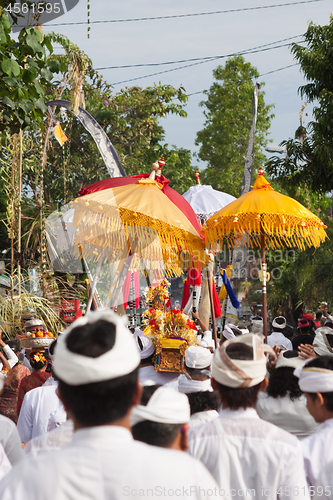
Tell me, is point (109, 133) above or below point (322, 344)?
above

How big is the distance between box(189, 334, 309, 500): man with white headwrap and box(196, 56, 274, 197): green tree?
Result: 22.5 m

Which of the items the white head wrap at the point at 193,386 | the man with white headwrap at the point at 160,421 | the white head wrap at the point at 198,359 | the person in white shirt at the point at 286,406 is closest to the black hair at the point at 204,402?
the white head wrap at the point at 193,386

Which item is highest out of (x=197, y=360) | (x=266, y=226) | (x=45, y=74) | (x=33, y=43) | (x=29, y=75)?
(x=33, y=43)

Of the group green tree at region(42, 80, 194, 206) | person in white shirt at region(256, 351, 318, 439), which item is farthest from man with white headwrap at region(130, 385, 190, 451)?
green tree at region(42, 80, 194, 206)

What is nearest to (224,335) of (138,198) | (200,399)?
(138,198)

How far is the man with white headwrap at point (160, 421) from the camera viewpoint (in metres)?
1.70

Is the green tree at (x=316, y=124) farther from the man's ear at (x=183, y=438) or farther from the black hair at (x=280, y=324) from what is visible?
the man's ear at (x=183, y=438)

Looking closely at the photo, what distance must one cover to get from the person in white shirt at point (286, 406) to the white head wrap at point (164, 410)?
56.5 inches

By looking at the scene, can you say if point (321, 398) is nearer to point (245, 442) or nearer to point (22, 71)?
point (245, 442)

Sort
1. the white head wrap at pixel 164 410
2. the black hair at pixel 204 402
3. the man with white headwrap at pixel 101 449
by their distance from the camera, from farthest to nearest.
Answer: the black hair at pixel 204 402, the white head wrap at pixel 164 410, the man with white headwrap at pixel 101 449

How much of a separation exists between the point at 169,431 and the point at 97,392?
1.48 feet

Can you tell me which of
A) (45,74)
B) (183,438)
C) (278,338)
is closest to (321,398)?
(183,438)

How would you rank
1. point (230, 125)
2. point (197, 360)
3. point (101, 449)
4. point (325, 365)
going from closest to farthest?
point (101, 449) → point (325, 365) → point (197, 360) → point (230, 125)

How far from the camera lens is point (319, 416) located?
2.35m
